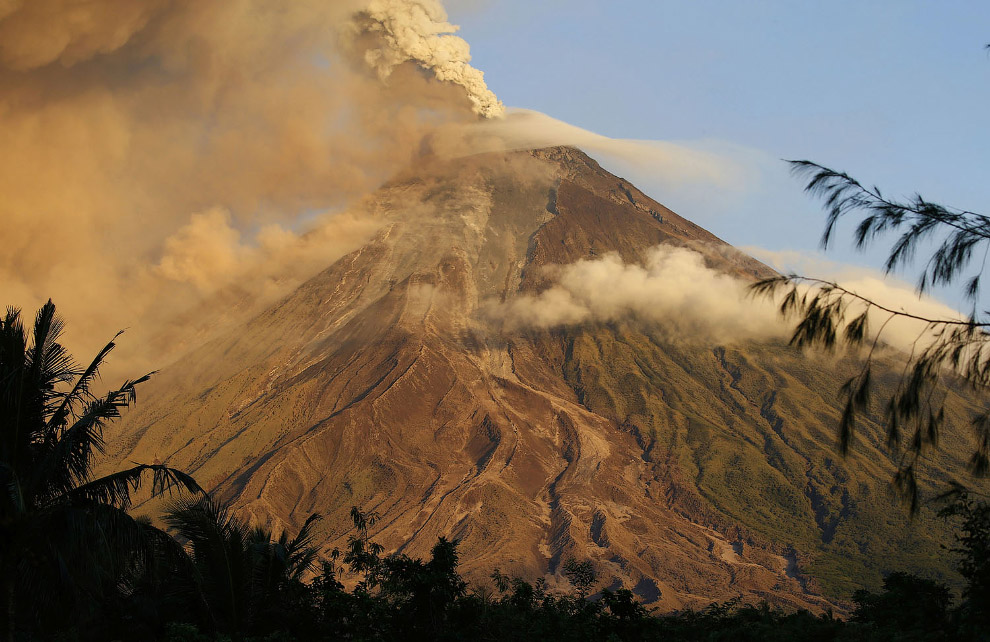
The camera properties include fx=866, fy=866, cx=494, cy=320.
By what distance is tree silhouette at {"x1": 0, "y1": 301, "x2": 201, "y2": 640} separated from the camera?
9625 mm

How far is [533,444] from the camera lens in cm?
15375

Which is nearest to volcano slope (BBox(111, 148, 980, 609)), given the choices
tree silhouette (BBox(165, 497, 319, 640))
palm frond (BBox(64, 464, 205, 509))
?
tree silhouette (BBox(165, 497, 319, 640))

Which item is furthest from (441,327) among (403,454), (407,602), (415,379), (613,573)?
(407,602)

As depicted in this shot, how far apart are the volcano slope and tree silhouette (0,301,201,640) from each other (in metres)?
103

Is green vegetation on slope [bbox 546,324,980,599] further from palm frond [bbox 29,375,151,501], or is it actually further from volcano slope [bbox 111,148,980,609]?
palm frond [bbox 29,375,151,501]

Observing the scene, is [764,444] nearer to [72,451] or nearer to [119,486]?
[119,486]

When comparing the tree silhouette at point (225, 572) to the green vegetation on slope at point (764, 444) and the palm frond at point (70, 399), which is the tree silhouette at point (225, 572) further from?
the green vegetation on slope at point (764, 444)

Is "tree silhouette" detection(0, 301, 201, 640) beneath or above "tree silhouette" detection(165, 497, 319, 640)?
above

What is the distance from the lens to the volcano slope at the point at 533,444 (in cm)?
12438

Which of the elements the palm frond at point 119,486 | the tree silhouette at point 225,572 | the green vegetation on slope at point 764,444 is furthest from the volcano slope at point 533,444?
the palm frond at point 119,486

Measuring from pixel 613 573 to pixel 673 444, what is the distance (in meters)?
47.4

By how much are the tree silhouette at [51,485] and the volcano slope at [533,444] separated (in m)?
103

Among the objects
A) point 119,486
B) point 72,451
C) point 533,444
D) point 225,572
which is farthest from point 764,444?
point 72,451

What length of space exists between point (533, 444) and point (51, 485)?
145m
